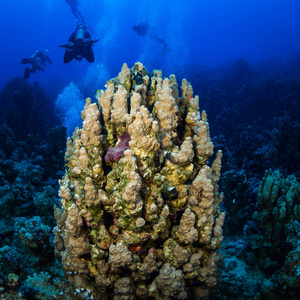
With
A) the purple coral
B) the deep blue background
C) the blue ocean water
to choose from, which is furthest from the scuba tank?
the deep blue background

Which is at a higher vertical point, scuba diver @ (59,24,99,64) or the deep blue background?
the deep blue background

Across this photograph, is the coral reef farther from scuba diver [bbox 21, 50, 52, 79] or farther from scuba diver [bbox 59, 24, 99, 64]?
scuba diver [bbox 21, 50, 52, 79]

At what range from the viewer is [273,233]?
398 centimetres

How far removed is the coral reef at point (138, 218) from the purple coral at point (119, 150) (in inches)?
0.6

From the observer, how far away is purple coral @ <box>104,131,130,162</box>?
7.89 ft

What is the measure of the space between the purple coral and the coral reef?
15 mm

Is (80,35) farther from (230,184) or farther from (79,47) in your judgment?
(230,184)

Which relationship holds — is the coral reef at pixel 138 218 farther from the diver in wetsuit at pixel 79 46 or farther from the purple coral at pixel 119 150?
the diver in wetsuit at pixel 79 46

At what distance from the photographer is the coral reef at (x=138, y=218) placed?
6.96 ft

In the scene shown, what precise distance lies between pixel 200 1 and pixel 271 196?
168 metres

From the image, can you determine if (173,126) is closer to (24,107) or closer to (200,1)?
(24,107)

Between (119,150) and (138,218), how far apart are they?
80 centimetres

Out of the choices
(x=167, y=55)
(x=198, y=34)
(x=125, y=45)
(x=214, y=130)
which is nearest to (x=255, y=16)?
(x=198, y=34)

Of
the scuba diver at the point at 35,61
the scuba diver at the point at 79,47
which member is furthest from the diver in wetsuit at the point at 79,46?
the scuba diver at the point at 35,61
